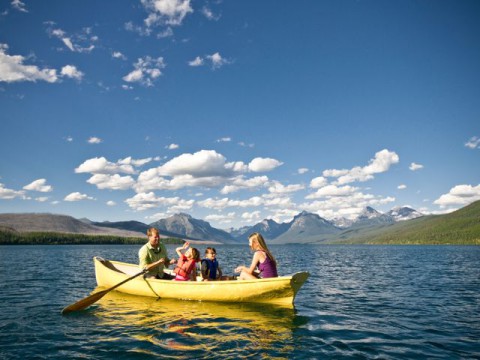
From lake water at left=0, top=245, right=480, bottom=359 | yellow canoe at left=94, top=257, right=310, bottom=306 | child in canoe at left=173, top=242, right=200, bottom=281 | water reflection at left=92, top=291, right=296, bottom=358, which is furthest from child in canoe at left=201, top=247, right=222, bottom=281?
lake water at left=0, top=245, right=480, bottom=359

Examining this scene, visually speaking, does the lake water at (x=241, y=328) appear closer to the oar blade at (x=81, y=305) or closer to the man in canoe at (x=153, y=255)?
the oar blade at (x=81, y=305)

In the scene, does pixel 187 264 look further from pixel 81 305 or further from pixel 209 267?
pixel 81 305

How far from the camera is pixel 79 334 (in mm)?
11016

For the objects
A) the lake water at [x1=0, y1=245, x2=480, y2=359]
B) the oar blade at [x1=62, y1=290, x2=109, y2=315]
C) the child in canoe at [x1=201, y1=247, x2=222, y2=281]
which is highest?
the child in canoe at [x1=201, y1=247, x2=222, y2=281]

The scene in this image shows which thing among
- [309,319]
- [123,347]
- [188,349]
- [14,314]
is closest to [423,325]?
[309,319]

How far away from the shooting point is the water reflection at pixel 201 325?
9.64m

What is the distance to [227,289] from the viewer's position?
14.9m

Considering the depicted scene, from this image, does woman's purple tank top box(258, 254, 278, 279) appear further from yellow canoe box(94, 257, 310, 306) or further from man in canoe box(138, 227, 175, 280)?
man in canoe box(138, 227, 175, 280)

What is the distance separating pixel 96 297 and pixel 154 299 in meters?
3.02

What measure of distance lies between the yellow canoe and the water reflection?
0.31 m

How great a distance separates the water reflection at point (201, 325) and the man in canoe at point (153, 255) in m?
1.45

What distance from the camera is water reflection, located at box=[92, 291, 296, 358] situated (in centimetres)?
964

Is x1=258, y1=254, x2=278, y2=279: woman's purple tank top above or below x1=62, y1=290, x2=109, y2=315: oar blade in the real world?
above

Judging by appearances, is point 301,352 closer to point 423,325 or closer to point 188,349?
point 188,349
